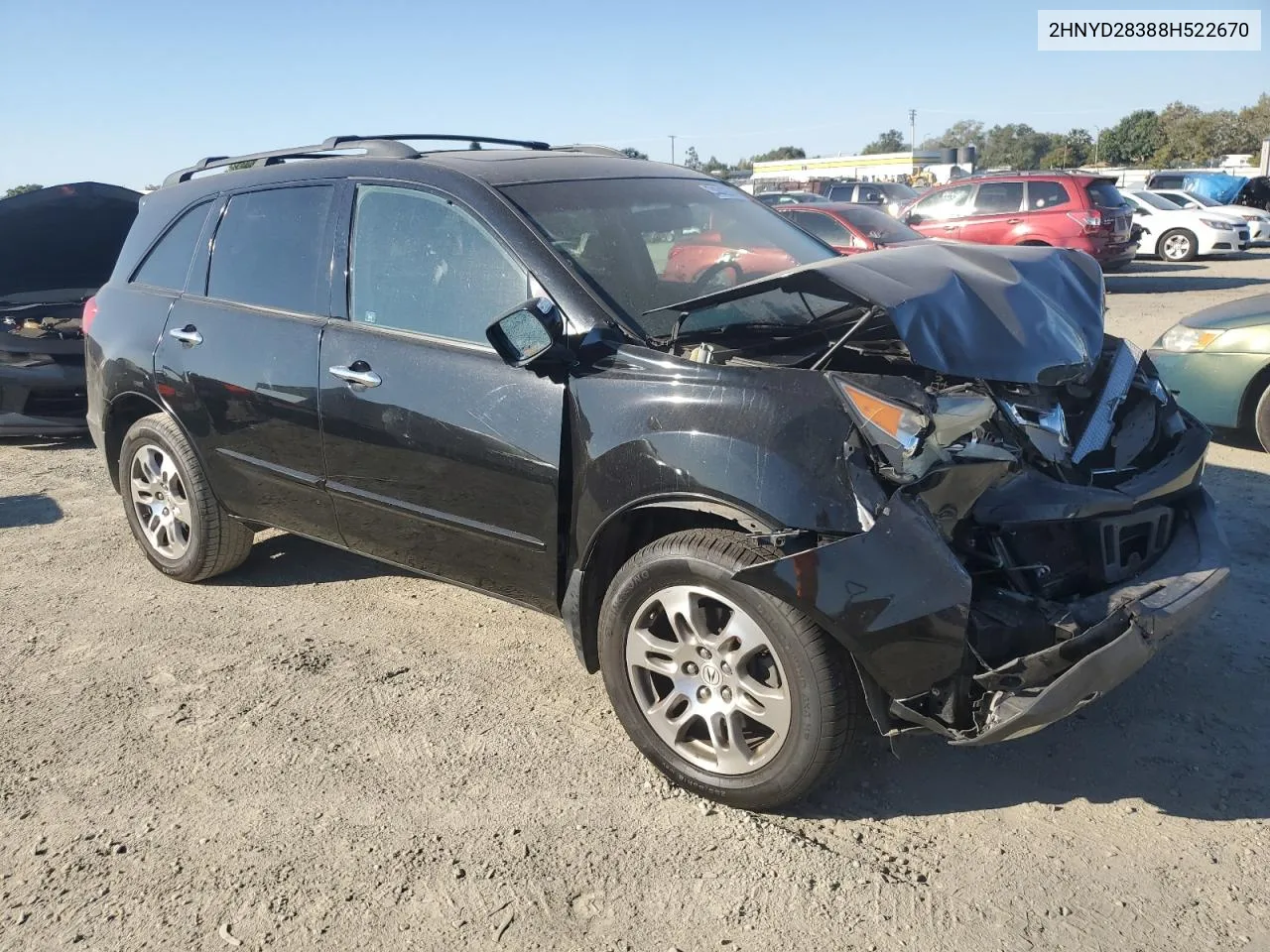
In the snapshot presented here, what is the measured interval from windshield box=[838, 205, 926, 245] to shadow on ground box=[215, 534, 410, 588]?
806 centimetres

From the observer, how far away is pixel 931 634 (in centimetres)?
248

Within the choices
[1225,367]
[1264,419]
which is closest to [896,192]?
[1225,367]

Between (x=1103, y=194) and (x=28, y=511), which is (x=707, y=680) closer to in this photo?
(x=28, y=511)

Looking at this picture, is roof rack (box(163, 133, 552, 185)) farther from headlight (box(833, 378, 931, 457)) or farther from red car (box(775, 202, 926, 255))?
red car (box(775, 202, 926, 255))

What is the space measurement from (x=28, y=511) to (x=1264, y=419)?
7296 mm

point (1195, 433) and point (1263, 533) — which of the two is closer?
point (1195, 433)

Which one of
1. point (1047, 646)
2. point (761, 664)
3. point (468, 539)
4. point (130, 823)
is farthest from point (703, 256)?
point (130, 823)

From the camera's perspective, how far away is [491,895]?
255 cm

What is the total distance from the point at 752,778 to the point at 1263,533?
3.27 metres

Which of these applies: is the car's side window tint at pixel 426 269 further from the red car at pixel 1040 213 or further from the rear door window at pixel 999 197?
the rear door window at pixel 999 197

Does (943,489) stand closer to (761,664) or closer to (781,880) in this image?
(761,664)

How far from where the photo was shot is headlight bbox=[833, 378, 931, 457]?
2.57 m

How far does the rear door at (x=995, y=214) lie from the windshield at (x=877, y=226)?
13.0ft

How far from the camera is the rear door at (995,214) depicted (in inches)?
604
